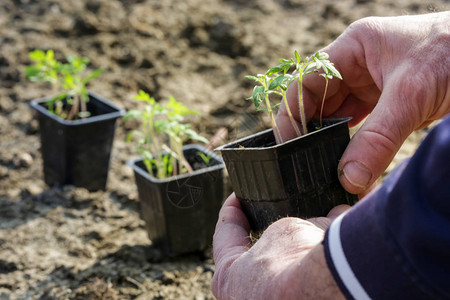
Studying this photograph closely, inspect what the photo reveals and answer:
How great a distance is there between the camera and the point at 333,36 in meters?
5.68

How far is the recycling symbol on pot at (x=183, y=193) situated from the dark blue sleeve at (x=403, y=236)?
1.73 meters

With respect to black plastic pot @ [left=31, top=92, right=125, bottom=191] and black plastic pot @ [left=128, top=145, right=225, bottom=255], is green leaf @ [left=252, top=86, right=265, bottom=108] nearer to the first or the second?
black plastic pot @ [left=128, top=145, right=225, bottom=255]

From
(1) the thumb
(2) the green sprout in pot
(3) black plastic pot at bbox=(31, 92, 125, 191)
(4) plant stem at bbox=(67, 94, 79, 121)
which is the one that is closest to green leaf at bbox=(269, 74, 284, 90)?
(1) the thumb

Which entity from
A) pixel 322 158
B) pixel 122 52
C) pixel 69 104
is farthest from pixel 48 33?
pixel 322 158

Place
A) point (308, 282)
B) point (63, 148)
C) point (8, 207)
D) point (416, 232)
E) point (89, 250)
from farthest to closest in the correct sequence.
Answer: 1. point (63, 148)
2. point (8, 207)
3. point (89, 250)
4. point (308, 282)
5. point (416, 232)

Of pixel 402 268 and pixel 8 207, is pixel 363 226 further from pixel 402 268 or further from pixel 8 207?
pixel 8 207

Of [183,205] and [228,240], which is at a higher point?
[228,240]

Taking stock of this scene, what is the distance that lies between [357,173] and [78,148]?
2.39m

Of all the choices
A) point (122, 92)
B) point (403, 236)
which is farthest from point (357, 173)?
point (122, 92)

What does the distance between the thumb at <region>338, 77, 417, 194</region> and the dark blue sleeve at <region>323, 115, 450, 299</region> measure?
Answer: 64cm

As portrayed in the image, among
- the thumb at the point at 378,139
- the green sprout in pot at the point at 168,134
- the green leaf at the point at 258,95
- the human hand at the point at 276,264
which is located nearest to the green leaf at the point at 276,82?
the green leaf at the point at 258,95

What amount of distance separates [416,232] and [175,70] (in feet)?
14.3

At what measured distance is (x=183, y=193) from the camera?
292 cm

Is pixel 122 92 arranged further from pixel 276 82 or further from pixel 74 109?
pixel 276 82
